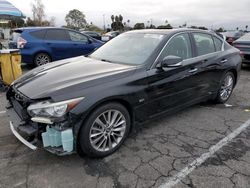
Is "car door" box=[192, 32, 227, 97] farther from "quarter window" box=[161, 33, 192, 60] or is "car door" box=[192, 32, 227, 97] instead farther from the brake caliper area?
the brake caliper area

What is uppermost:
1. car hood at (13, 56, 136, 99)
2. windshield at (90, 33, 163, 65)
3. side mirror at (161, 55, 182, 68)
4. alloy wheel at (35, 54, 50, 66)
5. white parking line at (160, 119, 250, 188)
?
→ windshield at (90, 33, 163, 65)

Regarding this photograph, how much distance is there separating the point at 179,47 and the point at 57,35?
243 inches

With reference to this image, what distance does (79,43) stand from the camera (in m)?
9.26

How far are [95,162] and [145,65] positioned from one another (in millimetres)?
1449

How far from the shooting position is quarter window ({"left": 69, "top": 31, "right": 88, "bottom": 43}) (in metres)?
9.21

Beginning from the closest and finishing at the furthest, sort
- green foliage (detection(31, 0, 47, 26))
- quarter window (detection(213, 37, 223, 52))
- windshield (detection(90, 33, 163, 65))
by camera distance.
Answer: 1. windshield (detection(90, 33, 163, 65))
2. quarter window (detection(213, 37, 223, 52))
3. green foliage (detection(31, 0, 47, 26))

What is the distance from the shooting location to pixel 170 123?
413 cm

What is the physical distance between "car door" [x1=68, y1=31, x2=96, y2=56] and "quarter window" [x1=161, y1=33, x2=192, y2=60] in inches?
230

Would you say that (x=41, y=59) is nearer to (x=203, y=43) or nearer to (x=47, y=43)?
(x=47, y=43)

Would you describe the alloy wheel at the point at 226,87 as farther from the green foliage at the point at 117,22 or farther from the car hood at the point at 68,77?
the green foliage at the point at 117,22

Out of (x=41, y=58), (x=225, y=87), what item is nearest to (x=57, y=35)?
(x=41, y=58)

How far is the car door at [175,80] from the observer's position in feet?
11.4

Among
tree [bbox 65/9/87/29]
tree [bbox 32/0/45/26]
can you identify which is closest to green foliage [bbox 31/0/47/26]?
tree [bbox 32/0/45/26]

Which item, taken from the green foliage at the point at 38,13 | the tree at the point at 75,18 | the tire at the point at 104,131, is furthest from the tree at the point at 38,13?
the tire at the point at 104,131
